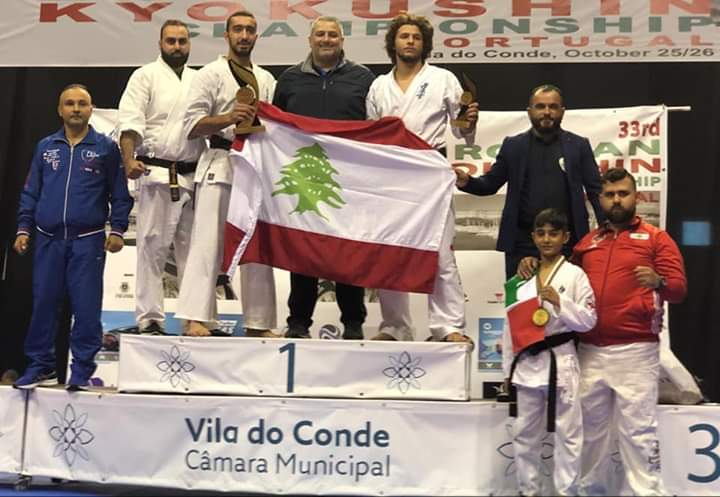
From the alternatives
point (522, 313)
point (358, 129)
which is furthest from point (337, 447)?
point (358, 129)

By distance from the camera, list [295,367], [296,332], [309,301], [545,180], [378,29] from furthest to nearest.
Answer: [378,29], [309,301], [296,332], [545,180], [295,367]

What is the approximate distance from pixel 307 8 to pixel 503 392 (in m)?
3.48

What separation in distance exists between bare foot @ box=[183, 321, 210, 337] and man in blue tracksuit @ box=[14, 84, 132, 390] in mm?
523

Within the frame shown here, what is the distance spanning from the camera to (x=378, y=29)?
628cm

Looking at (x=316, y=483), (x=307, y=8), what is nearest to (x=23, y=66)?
(x=307, y=8)

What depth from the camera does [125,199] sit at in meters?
4.69

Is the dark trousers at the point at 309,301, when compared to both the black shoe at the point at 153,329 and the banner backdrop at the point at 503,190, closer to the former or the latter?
the black shoe at the point at 153,329

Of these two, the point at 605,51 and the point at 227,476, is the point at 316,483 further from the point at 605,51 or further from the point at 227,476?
the point at 605,51

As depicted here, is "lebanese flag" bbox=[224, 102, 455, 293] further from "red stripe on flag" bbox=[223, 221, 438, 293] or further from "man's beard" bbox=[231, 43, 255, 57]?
"man's beard" bbox=[231, 43, 255, 57]

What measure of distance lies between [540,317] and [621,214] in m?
0.64

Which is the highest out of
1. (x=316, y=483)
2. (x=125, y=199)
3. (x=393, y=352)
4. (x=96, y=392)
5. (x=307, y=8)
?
(x=307, y=8)

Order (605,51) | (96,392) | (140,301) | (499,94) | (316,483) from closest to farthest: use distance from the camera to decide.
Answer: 1. (316,483)
2. (96,392)
3. (140,301)
4. (605,51)
5. (499,94)

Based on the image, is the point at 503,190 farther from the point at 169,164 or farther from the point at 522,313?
the point at 169,164

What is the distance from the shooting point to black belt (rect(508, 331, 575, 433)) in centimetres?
372
